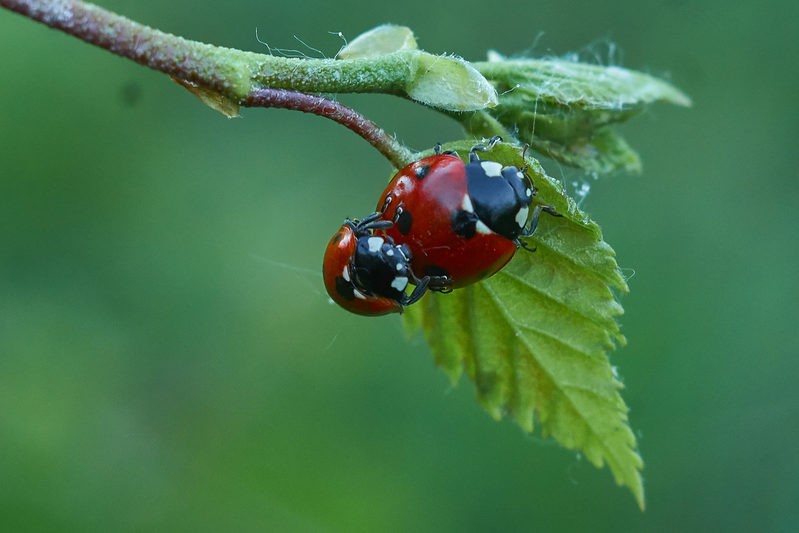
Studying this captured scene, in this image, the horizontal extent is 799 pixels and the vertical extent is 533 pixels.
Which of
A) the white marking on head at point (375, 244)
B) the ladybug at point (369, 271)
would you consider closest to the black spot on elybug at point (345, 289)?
the ladybug at point (369, 271)

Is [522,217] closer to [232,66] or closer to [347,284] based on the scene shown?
[347,284]

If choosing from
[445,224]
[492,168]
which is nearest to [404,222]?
[445,224]

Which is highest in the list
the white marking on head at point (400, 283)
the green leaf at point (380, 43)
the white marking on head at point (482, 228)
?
the green leaf at point (380, 43)

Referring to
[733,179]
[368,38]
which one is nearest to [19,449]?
[368,38]

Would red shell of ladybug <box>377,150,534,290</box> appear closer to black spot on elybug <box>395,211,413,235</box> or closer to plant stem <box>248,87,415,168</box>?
black spot on elybug <box>395,211,413,235</box>

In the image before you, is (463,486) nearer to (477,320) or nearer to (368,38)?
(477,320)

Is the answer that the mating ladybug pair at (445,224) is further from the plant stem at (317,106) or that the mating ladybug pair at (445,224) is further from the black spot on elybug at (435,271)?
the plant stem at (317,106)

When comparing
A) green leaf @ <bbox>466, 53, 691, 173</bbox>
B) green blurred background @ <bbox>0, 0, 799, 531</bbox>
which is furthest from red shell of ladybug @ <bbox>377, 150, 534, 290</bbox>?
green blurred background @ <bbox>0, 0, 799, 531</bbox>
